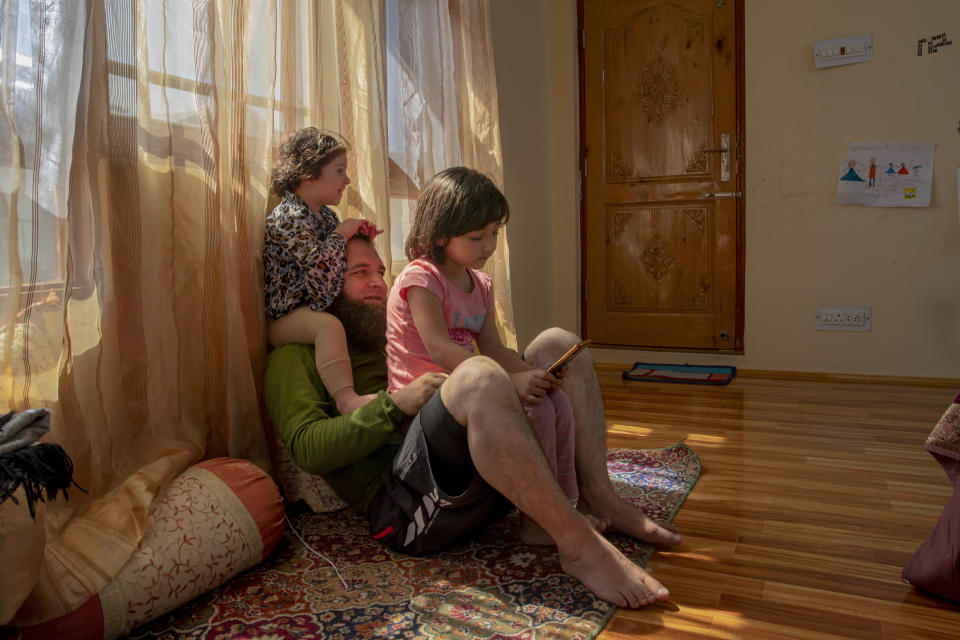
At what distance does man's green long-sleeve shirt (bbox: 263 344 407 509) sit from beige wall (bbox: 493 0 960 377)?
211cm

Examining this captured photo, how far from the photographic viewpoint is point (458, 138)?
2.96 m

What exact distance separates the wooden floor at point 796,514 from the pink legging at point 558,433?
27cm

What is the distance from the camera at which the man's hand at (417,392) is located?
5.20 feet

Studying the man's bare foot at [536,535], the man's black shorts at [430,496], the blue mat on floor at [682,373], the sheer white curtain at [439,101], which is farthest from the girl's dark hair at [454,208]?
the blue mat on floor at [682,373]

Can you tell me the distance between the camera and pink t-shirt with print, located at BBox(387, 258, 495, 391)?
171 cm

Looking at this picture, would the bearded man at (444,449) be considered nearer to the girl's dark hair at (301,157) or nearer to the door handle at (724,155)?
the girl's dark hair at (301,157)

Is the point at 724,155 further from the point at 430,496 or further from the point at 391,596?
the point at 391,596

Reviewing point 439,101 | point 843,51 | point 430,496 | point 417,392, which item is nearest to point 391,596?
point 430,496

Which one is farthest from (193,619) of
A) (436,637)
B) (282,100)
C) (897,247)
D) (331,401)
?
(897,247)

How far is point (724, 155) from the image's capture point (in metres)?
4.02

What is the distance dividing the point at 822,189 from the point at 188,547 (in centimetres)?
351

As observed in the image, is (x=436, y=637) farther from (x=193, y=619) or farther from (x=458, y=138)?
(x=458, y=138)

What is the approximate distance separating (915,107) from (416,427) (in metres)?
3.28

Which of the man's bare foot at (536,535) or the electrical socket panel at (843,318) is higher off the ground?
the electrical socket panel at (843,318)
